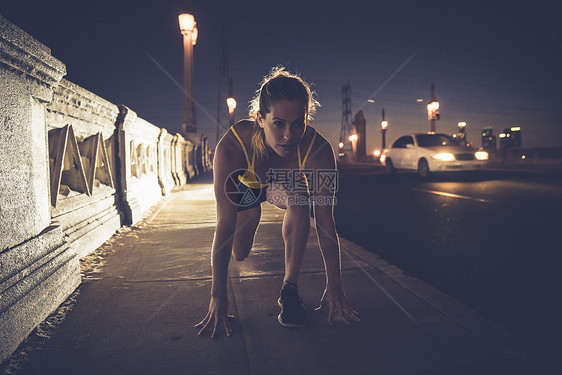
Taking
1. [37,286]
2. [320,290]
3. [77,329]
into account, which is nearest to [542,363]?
[320,290]

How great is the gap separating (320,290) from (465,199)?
6.04m

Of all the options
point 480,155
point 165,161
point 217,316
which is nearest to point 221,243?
point 217,316

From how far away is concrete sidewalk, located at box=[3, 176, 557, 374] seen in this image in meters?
1.67

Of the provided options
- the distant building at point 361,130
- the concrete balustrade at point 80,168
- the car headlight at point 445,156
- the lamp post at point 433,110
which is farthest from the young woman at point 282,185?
the distant building at point 361,130

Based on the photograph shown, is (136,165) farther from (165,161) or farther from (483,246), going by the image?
(483,246)

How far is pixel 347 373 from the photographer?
161cm

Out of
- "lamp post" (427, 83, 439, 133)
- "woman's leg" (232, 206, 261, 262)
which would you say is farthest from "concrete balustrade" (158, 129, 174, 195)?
"lamp post" (427, 83, 439, 133)

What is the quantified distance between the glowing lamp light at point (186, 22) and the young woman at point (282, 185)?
45.8 feet

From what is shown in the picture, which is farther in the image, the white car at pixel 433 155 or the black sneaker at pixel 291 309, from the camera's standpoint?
the white car at pixel 433 155

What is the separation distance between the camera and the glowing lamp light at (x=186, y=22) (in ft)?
46.9

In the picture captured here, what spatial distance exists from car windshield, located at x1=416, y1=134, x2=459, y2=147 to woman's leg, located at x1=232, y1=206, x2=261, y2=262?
39.2 ft

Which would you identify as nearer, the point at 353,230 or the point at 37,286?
the point at 37,286

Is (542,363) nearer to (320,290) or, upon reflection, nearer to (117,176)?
(320,290)

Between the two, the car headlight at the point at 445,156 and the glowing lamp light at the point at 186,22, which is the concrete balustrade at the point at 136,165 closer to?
the glowing lamp light at the point at 186,22
